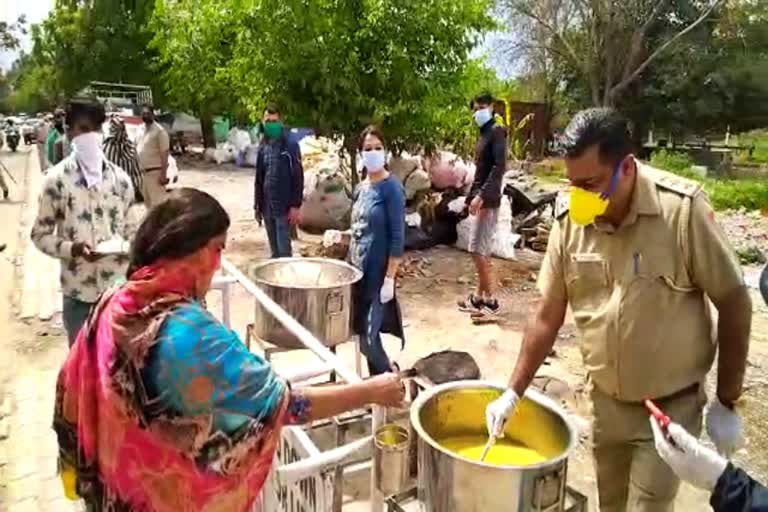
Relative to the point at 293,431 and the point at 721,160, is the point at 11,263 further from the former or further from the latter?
the point at 721,160

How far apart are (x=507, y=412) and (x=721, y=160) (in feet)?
77.4

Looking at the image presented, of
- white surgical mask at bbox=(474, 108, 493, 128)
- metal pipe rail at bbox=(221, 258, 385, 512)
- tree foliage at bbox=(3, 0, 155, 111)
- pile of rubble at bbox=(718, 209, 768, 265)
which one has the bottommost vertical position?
pile of rubble at bbox=(718, 209, 768, 265)

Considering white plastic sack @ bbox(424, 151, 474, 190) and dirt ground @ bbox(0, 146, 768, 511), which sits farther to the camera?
white plastic sack @ bbox(424, 151, 474, 190)

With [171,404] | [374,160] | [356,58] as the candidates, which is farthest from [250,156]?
[171,404]

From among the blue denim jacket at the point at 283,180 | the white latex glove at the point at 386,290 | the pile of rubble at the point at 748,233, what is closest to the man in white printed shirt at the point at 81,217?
the white latex glove at the point at 386,290

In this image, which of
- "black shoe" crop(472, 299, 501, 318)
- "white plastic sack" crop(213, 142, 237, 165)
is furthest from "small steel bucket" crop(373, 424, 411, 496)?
"white plastic sack" crop(213, 142, 237, 165)

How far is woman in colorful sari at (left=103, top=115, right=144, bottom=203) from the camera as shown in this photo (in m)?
6.32

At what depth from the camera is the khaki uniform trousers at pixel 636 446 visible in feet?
6.59

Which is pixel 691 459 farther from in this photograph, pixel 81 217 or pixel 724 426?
pixel 81 217

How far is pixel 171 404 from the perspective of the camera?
129 cm

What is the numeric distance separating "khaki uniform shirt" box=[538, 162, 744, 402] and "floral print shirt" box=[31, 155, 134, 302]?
2.10m

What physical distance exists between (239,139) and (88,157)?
49.9 ft

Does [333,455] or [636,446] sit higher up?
[333,455]

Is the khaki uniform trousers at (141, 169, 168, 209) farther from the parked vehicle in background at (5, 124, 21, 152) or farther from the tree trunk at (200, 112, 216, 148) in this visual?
the parked vehicle in background at (5, 124, 21, 152)
